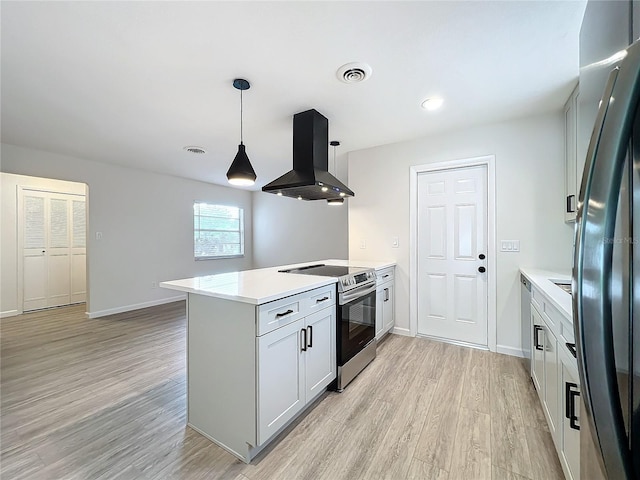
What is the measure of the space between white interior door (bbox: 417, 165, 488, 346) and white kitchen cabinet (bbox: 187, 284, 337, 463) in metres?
1.96

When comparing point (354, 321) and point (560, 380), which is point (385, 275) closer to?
point (354, 321)

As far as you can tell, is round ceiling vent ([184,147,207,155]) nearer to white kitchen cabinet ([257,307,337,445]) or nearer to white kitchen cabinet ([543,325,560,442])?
white kitchen cabinet ([257,307,337,445])

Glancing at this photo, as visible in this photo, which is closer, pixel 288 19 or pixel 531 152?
pixel 288 19

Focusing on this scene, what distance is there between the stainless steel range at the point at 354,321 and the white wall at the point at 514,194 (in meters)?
0.97

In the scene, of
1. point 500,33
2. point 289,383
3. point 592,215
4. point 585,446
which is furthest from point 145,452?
point 500,33

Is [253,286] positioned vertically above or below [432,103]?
below

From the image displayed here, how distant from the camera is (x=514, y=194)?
2.98m

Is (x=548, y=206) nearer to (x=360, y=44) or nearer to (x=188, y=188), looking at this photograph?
(x=360, y=44)

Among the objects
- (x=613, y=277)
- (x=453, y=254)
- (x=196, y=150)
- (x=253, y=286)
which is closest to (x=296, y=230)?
(x=196, y=150)

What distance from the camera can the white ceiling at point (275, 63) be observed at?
1591 millimetres

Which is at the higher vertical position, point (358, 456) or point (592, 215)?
point (592, 215)

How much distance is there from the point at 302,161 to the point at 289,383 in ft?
6.12

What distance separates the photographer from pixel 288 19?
1618mm

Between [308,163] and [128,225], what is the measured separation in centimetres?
418
